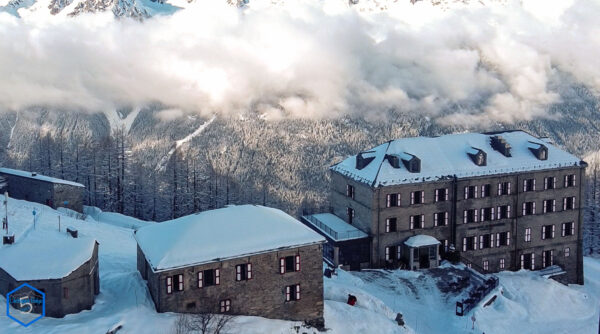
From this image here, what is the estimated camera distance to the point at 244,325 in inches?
1688

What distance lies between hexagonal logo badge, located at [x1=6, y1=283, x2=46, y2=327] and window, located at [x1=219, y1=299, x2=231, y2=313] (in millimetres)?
11398

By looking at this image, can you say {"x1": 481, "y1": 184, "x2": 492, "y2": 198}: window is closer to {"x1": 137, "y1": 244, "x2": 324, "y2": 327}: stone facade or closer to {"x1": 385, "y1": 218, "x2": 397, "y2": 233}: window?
{"x1": 385, "y1": 218, "x2": 397, "y2": 233}: window

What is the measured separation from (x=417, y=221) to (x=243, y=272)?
91.9 feet

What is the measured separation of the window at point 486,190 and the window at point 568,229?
1138 centimetres

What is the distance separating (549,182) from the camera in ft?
236

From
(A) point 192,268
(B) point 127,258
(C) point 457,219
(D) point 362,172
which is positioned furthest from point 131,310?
(C) point 457,219

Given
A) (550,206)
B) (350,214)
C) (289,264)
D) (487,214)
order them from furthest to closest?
(550,206)
(487,214)
(350,214)
(289,264)

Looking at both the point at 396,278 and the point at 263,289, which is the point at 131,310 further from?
the point at 396,278

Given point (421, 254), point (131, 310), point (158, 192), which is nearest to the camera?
point (131, 310)

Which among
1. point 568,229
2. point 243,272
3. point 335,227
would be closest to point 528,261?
point 568,229

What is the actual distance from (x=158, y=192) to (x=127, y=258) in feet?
196

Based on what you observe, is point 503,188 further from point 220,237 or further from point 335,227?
point 220,237

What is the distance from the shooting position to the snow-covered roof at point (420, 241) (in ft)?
213

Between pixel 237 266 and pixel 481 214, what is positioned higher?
pixel 237 266
